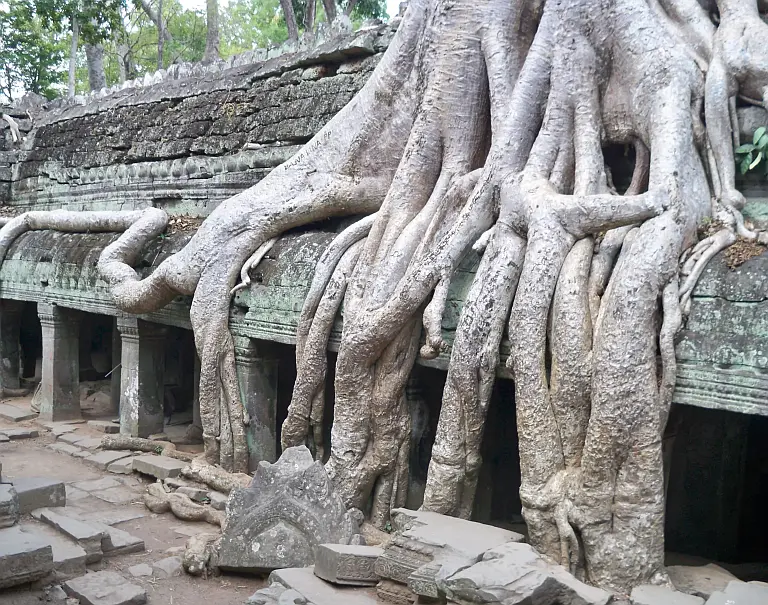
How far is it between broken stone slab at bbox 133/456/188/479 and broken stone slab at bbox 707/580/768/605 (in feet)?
15.3

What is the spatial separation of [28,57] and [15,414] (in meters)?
15.4

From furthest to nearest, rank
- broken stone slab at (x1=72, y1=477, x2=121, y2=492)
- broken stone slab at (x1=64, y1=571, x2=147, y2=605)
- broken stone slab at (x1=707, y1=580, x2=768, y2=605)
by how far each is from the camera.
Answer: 1. broken stone slab at (x1=72, y1=477, x2=121, y2=492)
2. broken stone slab at (x1=64, y1=571, x2=147, y2=605)
3. broken stone slab at (x1=707, y1=580, x2=768, y2=605)

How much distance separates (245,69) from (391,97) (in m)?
Result: 3.63

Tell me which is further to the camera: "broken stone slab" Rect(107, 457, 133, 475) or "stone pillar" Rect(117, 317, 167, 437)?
"stone pillar" Rect(117, 317, 167, 437)

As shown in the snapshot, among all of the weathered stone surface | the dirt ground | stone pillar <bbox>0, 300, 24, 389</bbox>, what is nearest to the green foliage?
stone pillar <bbox>0, 300, 24, 389</bbox>

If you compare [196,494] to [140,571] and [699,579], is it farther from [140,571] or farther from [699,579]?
[699,579]

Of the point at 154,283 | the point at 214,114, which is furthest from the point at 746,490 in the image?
the point at 214,114

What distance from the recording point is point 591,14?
16.6 ft

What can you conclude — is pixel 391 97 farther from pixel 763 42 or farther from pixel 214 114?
pixel 214 114

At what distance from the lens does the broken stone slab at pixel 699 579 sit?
3.96 m

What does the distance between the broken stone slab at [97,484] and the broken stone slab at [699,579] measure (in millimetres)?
4671

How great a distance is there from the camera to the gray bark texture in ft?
13.3

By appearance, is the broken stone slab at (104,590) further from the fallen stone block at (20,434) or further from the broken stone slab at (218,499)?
the fallen stone block at (20,434)

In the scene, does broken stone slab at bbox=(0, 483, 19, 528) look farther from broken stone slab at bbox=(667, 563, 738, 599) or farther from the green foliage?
the green foliage
